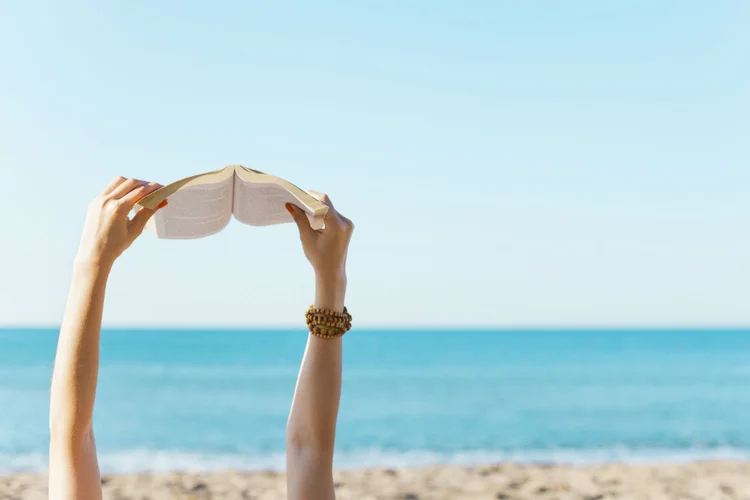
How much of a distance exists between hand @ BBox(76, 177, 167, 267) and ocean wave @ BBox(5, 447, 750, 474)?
9213 mm

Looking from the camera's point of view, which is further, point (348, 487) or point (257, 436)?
point (257, 436)

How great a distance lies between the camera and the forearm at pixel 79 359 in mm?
1312

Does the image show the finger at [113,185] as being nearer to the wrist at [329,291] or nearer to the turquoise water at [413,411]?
the wrist at [329,291]

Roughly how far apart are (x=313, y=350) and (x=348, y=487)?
19.8 feet

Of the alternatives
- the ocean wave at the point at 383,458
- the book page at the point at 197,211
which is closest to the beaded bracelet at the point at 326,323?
the book page at the point at 197,211

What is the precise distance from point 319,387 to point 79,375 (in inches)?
17.5

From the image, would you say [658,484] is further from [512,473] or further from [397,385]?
[397,385]

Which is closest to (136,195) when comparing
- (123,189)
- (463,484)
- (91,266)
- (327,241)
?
(123,189)

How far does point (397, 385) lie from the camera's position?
86.1 ft

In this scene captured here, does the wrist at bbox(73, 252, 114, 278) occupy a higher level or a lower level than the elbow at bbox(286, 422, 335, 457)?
higher

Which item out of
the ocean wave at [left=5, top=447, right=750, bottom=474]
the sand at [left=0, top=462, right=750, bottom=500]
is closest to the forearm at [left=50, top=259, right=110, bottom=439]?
the sand at [left=0, top=462, right=750, bottom=500]

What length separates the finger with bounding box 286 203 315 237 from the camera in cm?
162

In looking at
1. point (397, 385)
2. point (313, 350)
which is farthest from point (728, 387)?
point (313, 350)

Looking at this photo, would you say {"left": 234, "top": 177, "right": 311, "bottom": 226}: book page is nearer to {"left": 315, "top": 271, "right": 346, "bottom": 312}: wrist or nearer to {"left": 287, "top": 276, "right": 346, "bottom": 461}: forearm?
{"left": 315, "top": 271, "right": 346, "bottom": 312}: wrist
